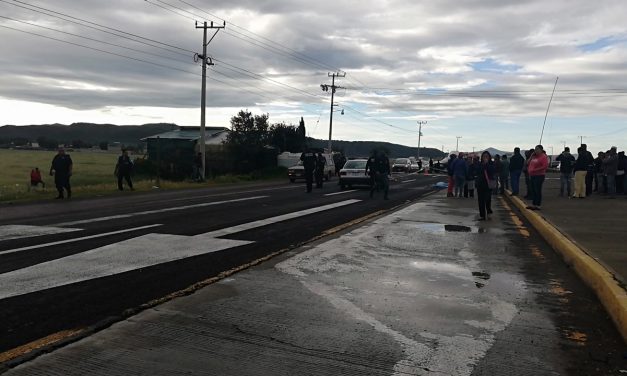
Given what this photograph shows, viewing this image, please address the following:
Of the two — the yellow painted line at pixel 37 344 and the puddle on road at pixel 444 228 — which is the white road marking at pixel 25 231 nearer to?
the yellow painted line at pixel 37 344

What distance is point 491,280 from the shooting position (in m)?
7.03

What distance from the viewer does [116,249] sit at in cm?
849

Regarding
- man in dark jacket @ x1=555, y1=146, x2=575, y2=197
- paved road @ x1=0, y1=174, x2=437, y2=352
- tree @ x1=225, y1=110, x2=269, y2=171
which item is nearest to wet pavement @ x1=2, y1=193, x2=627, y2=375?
paved road @ x1=0, y1=174, x2=437, y2=352

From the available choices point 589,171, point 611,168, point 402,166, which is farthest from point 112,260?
point 402,166

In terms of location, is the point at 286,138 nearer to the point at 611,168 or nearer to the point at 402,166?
the point at 402,166

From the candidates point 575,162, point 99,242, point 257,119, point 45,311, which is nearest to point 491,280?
point 45,311

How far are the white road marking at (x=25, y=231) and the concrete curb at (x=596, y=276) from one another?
8.52m

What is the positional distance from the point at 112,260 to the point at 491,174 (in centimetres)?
1028

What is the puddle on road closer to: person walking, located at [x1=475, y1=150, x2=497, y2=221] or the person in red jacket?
person walking, located at [x1=475, y1=150, x2=497, y2=221]

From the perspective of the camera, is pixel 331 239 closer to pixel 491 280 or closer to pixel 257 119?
pixel 491 280

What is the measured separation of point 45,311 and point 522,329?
4.31m

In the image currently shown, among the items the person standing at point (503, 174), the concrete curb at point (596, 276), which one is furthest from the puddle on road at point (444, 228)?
the person standing at point (503, 174)

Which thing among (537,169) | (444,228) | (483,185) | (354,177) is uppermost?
(537,169)

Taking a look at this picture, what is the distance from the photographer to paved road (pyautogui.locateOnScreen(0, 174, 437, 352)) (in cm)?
535
